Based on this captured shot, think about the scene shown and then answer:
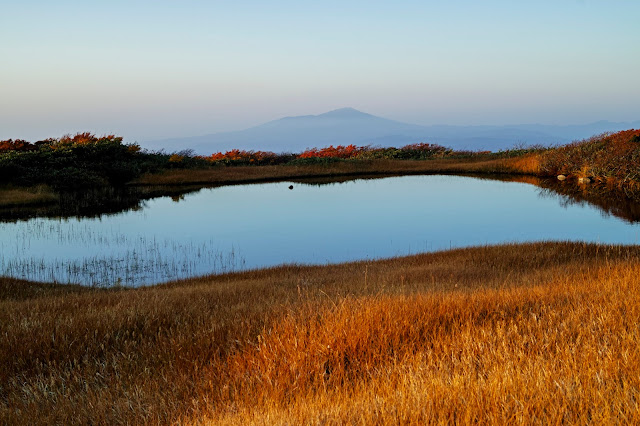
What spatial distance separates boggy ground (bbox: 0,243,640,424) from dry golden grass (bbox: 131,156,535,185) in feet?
115

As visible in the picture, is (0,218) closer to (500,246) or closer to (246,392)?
(500,246)

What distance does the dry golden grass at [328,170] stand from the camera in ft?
136

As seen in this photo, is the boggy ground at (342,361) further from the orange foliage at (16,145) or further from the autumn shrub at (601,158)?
the orange foliage at (16,145)

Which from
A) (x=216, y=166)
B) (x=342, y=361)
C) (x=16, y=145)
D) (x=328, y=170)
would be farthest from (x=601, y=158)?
(x=16, y=145)

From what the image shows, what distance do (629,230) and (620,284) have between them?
1570 cm

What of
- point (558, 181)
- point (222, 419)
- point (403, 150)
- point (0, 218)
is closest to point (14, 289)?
point (222, 419)

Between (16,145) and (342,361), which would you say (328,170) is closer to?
(16,145)

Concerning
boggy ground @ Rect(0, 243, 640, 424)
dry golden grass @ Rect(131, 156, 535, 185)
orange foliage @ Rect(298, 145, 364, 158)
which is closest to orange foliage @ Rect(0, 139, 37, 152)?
dry golden grass @ Rect(131, 156, 535, 185)

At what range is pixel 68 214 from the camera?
26.2 metres

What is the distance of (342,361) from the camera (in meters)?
4.72

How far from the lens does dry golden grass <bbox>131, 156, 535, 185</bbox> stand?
41.4 m

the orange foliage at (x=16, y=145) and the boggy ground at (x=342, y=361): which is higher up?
the orange foliage at (x=16, y=145)

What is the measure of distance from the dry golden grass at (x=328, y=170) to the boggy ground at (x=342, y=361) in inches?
1375

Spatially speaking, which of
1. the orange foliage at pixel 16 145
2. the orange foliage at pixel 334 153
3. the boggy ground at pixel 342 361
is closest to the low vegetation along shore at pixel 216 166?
the orange foliage at pixel 16 145
